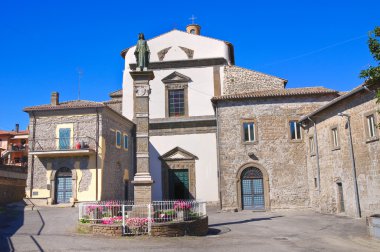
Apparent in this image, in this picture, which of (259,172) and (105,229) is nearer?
(105,229)

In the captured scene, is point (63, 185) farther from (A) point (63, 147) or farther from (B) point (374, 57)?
(B) point (374, 57)

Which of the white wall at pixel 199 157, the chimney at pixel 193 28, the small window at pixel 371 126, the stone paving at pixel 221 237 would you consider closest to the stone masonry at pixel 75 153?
the white wall at pixel 199 157

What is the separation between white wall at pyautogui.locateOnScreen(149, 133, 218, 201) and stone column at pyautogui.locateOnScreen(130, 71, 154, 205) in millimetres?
11820

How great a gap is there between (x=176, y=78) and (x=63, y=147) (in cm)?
993

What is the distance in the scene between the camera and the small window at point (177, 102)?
93.1 feet

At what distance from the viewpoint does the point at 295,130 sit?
2405 centimetres

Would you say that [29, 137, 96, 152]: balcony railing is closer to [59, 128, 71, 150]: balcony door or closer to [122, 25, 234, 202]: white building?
[59, 128, 71, 150]: balcony door

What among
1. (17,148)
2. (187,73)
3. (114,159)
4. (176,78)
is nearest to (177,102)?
(176,78)

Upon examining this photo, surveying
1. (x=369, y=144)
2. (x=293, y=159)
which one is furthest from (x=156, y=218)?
(x=293, y=159)

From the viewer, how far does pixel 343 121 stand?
754 inches

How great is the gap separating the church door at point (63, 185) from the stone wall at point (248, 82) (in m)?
12.3

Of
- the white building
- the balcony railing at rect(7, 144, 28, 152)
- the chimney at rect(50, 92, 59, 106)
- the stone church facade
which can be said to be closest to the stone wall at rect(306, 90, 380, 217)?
the stone church facade

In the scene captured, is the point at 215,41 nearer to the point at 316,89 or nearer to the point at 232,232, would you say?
the point at 316,89

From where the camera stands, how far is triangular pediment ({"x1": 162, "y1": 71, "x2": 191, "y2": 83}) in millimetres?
28594
